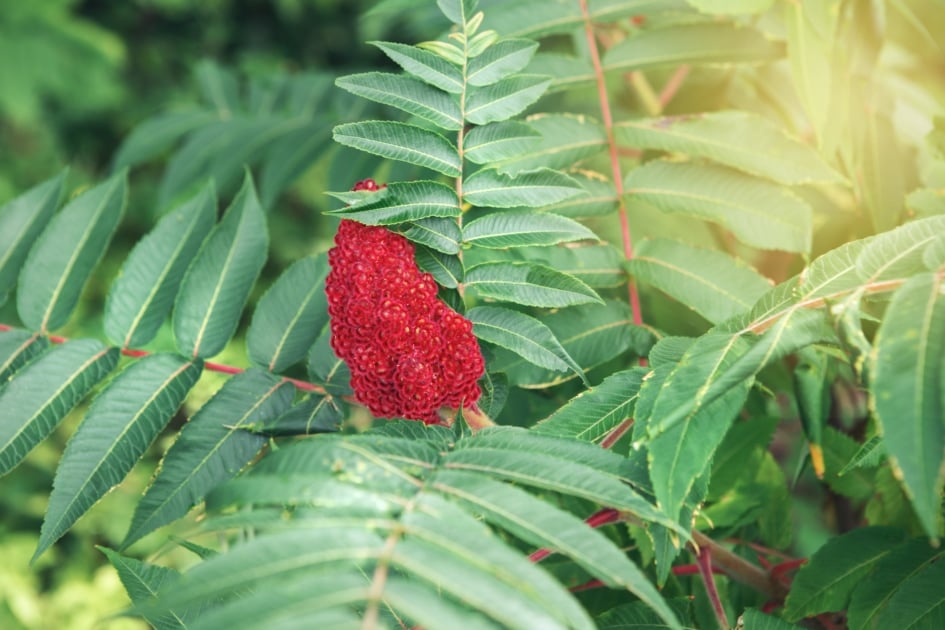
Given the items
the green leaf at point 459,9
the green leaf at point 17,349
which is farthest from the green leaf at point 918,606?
the green leaf at point 17,349

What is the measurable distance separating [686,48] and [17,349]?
112 centimetres

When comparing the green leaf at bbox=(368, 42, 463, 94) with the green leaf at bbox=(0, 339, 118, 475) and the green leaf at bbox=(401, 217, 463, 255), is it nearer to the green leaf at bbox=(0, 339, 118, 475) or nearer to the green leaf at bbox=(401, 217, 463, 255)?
the green leaf at bbox=(401, 217, 463, 255)

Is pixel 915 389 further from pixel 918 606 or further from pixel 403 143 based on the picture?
pixel 403 143

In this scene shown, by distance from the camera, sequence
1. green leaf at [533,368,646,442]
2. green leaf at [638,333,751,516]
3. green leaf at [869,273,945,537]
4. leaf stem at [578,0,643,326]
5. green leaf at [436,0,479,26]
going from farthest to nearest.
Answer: leaf stem at [578,0,643,326], green leaf at [436,0,479,26], green leaf at [533,368,646,442], green leaf at [638,333,751,516], green leaf at [869,273,945,537]

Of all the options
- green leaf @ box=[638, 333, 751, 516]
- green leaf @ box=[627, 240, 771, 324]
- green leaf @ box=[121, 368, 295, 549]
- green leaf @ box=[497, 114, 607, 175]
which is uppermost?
green leaf @ box=[497, 114, 607, 175]

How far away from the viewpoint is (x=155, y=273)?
4.19 ft

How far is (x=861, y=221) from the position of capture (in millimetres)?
1427

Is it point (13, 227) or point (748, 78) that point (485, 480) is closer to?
point (13, 227)

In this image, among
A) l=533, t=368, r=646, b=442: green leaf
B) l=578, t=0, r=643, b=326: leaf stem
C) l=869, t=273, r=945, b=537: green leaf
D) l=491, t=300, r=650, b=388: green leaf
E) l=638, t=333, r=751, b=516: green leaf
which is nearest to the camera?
l=869, t=273, r=945, b=537: green leaf

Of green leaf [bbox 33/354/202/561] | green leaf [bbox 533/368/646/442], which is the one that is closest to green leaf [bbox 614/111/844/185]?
green leaf [bbox 533/368/646/442]

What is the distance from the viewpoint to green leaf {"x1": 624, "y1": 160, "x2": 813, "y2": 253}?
1.26m

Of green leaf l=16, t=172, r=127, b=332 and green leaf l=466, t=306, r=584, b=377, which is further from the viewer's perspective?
green leaf l=16, t=172, r=127, b=332

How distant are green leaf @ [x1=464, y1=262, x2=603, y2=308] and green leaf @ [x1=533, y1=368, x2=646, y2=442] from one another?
0.11 meters

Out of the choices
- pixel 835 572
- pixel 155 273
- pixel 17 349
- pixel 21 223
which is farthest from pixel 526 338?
pixel 21 223
